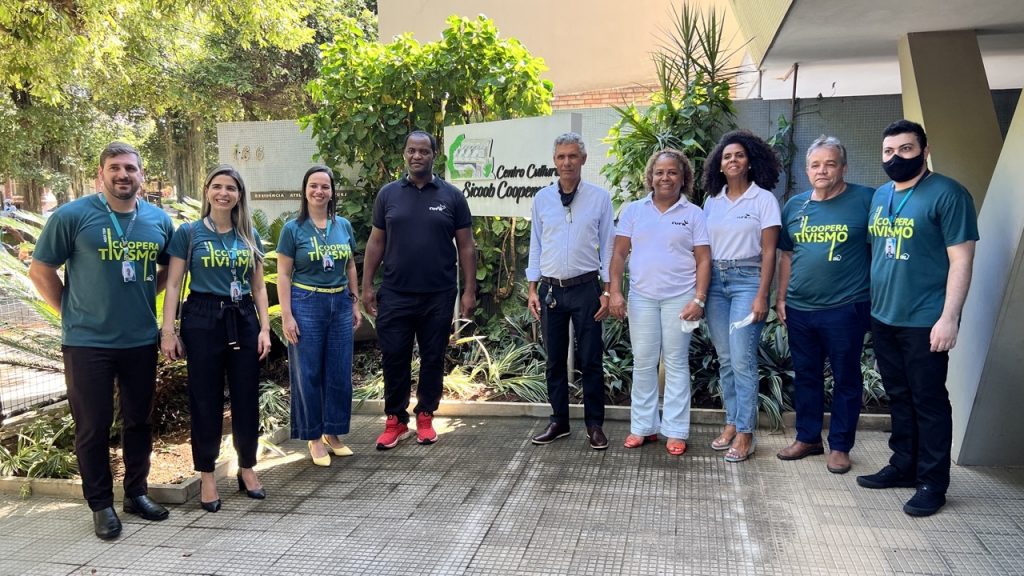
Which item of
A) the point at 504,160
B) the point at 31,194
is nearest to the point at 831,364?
the point at 504,160

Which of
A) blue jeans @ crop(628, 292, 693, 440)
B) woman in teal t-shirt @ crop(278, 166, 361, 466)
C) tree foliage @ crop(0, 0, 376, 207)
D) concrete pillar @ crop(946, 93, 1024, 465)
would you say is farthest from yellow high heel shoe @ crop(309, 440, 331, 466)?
tree foliage @ crop(0, 0, 376, 207)

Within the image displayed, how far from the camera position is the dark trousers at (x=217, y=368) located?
3.84 m

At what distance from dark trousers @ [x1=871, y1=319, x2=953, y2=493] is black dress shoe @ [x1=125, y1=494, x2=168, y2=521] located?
399 centimetres

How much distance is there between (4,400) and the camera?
588 centimetres

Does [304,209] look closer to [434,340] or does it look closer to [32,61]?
[434,340]

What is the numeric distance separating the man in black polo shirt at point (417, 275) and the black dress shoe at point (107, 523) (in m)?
1.64

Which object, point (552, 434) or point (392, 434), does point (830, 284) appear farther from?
point (392, 434)

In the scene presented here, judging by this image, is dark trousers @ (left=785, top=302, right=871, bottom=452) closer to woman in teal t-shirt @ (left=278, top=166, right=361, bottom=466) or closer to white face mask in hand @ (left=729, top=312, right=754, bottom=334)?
white face mask in hand @ (left=729, top=312, right=754, bottom=334)

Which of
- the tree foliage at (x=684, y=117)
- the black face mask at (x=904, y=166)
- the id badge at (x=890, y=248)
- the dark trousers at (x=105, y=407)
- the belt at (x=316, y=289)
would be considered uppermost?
the tree foliage at (x=684, y=117)

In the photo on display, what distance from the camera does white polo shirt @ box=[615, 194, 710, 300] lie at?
441 centimetres

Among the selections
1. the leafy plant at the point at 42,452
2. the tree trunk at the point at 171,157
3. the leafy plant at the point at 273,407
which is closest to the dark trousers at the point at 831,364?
the leafy plant at the point at 273,407

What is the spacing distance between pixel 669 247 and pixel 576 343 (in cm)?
91

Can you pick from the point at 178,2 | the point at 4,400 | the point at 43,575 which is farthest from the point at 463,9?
the point at 43,575

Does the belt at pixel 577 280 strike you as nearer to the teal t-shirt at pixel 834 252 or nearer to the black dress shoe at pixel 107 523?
the teal t-shirt at pixel 834 252
